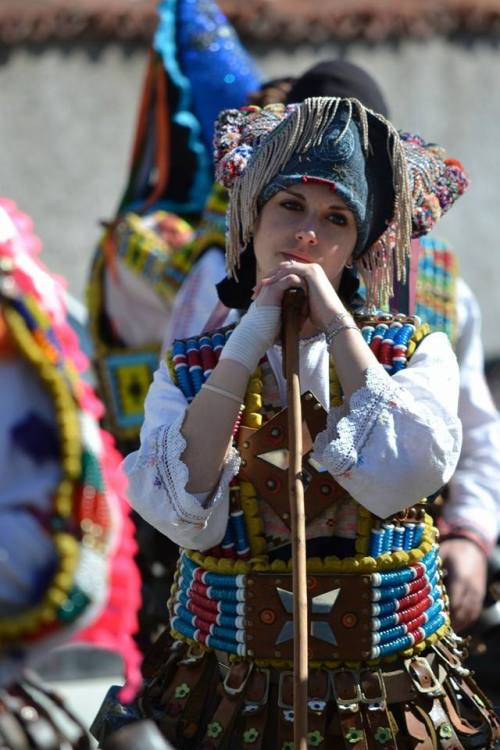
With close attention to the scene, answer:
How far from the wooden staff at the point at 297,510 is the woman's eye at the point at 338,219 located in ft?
0.66

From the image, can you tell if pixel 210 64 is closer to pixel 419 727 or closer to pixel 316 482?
pixel 316 482

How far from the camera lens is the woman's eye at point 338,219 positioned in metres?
3.19

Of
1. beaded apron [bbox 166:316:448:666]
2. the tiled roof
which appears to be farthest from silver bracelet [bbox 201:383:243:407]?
the tiled roof

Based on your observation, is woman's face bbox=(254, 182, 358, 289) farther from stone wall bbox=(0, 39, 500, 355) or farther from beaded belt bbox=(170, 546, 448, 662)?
stone wall bbox=(0, 39, 500, 355)

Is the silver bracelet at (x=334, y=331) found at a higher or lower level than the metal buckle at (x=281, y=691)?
higher

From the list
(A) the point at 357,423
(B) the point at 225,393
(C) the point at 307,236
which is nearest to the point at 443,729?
(A) the point at 357,423

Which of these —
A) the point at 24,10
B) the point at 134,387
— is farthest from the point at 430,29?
the point at 134,387

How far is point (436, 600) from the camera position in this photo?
125 inches

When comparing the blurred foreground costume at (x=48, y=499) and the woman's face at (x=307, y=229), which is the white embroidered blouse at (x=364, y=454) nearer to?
the woman's face at (x=307, y=229)

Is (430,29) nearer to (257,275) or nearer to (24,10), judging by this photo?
(24,10)

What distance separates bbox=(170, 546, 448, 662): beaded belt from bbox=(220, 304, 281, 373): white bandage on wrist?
14.9 inches

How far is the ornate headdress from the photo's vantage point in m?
3.18

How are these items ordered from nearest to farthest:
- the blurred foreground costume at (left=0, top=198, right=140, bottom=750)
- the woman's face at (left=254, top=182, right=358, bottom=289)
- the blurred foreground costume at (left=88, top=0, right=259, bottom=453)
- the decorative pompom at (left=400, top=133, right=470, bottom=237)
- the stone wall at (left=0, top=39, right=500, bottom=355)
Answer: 1. the blurred foreground costume at (left=0, top=198, right=140, bottom=750)
2. the woman's face at (left=254, top=182, right=358, bottom=289)
3. the decorative pompom at (left=400, top=133, right=470, bottom=237)
4. the blurred foreground costume at (left=88, top=0, right=259, bottom=453)
5. the stone wall at (left=0, top=39, right=500, bottom=355)

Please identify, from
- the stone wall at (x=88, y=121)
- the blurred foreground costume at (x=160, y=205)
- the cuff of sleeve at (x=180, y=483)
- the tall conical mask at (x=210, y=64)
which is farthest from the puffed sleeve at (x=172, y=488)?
the stone wall at (x=88, y=121)
